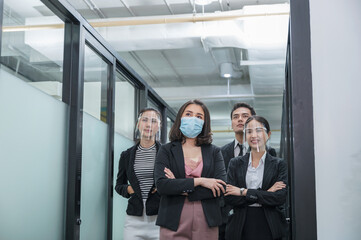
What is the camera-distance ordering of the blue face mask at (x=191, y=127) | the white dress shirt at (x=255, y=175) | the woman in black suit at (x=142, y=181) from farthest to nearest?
the woman in black suit at (x=142, y=181) → the white dress shirt at (x=255, y=175) → the blue face mask at (x=191, y=127)

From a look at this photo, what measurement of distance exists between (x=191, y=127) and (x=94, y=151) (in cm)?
121

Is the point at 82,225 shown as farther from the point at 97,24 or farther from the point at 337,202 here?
the point at 97,24

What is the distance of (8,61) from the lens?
2416mm

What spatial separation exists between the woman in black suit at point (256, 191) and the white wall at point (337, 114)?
819mm

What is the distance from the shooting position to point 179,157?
2535mm

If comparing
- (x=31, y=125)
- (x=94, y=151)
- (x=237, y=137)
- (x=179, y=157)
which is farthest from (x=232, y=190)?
(x=94, y=151)

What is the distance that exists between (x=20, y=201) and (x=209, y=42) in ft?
10.7

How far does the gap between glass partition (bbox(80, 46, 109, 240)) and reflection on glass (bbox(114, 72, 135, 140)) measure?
1.39ft

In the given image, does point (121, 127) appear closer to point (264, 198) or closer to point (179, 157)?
point (179, 157)

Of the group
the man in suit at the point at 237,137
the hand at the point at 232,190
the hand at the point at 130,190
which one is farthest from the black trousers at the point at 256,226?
the hand at the point at 130,190

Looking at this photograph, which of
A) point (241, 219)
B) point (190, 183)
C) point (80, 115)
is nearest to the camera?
point (190, 183)

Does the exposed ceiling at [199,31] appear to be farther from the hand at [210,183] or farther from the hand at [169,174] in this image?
the hand at [210,183]

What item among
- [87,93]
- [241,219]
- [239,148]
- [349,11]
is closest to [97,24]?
[87,93]

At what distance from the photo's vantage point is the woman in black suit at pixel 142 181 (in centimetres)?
319
